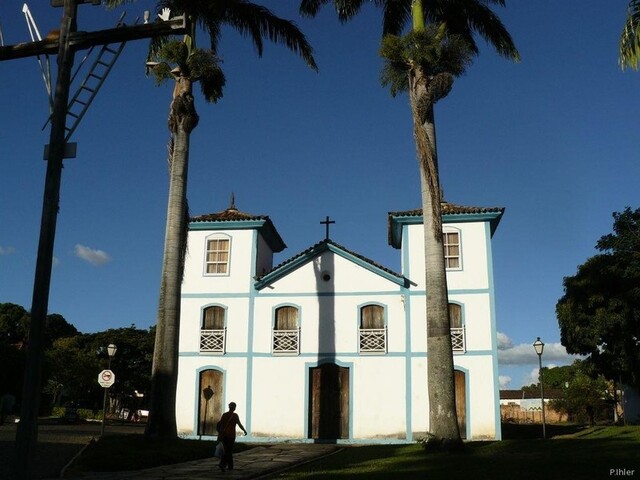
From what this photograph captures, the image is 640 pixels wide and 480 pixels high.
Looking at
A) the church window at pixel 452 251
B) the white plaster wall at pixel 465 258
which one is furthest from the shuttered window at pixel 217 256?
the church window at pixel 452 251

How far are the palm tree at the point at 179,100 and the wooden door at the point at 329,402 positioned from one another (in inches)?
355

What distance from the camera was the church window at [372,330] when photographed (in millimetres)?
23406

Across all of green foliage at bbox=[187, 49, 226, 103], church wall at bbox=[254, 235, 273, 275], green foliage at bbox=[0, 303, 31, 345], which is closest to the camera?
green foliage at bbox=[187, 49, 226, 103]

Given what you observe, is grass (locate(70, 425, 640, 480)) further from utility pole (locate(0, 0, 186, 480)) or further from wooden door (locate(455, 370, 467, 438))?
wooden door (locate(455, 370, 467, 438))

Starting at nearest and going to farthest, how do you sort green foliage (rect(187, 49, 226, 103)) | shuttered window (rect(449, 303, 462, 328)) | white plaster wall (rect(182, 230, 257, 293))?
green foliage (rect(187, 49, 226, 103)) → shuttered window (rect(449, 303, 462, 328)) → white plaster wall (rect(182, 230, 257, 293))

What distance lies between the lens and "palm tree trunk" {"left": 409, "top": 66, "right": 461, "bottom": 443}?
1401 centimetres

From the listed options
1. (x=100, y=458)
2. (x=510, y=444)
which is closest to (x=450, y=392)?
(x=510, y=444)

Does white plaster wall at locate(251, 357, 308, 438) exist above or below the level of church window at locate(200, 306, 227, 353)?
below

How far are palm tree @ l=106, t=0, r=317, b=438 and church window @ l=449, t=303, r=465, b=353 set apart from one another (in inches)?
395

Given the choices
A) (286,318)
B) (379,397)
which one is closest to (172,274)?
(286,318)

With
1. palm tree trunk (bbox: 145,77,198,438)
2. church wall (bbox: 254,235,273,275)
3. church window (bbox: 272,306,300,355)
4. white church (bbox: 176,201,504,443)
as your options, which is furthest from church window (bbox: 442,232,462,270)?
palm tree trunk (bbox: 145,77,198,438)

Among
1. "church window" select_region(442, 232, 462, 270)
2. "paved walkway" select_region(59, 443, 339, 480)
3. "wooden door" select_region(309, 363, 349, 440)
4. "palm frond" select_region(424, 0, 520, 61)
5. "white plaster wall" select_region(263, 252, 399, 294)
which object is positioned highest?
"palm frond" select_region(424, 0, 520, 61)

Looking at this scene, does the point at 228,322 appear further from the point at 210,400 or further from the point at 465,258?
the point at 465,258

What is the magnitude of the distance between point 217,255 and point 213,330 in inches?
120
